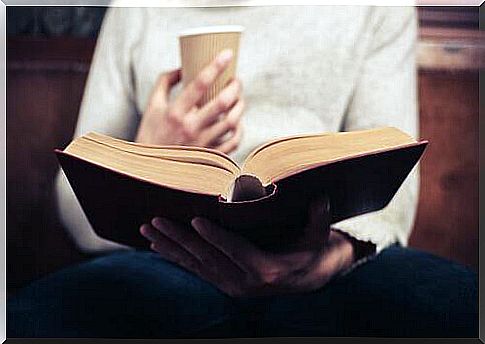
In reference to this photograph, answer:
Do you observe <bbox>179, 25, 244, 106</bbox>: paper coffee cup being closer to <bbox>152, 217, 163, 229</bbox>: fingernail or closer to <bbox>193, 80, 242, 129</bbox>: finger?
<bbox>193, 80, 242, 129</bbox>: finger

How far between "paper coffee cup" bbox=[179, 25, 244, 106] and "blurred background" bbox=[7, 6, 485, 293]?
0.14m

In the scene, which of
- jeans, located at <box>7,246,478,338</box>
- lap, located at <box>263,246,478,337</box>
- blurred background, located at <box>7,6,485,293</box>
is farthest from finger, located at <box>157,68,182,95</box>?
lap, located at <box>263,246,478,337</box>

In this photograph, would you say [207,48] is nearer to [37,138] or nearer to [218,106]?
[218,106]

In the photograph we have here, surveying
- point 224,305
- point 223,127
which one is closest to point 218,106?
point 223,127

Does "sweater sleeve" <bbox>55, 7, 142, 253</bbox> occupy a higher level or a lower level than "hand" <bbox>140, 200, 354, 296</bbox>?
higher

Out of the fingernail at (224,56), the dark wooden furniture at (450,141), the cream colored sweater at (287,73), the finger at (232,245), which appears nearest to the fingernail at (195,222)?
the finger at (232,245)

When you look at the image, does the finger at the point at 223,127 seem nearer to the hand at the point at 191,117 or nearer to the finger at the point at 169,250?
the hand at the point at 191,117

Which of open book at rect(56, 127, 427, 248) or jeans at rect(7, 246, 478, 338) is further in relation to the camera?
jeans at rect(7, 246, 478, 338)

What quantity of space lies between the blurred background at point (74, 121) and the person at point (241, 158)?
2 centimetres

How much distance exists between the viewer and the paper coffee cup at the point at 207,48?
41.8 inches

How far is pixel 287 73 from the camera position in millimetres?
1093

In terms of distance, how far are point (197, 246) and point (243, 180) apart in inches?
4.7

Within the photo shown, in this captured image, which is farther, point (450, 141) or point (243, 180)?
point (450, 141)

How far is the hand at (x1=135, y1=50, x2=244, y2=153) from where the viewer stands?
3.55ft
